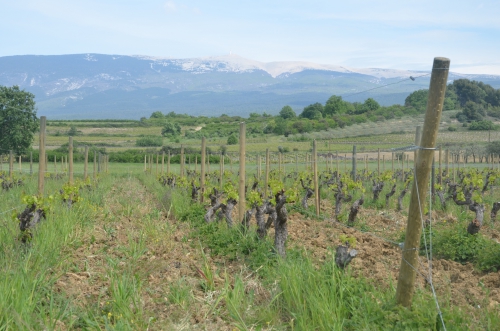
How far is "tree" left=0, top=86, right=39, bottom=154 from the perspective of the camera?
33.8 meters

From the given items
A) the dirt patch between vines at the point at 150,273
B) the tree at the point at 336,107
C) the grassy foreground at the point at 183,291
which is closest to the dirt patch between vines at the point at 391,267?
the grassy foreground at the point at 183,291

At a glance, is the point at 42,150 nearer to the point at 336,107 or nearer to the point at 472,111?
the point at 472,111

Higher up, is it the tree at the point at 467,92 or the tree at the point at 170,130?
the tree at the point at 467,92

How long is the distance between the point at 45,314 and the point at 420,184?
141 inches

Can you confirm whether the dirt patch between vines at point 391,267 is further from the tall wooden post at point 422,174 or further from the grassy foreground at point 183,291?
the grassy foreground at point 183,291

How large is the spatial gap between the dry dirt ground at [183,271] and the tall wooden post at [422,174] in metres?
0.41

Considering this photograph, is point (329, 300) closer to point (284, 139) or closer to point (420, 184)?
point (420, 184)

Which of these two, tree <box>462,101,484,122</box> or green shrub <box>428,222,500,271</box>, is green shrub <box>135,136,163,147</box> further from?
green shrub <box>428,222,500,271</box>

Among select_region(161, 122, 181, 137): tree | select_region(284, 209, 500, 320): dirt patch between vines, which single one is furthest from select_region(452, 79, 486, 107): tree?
select_region(161, 122, 181, 137): tree

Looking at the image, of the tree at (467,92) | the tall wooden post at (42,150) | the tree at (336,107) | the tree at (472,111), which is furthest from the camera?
the tree at (336,107)

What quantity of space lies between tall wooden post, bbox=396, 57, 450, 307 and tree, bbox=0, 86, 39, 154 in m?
31.2

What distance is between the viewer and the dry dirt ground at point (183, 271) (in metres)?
5.48

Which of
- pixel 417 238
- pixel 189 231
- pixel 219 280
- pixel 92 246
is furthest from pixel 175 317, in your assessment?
pixel 189 231

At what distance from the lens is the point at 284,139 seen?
135 ft
